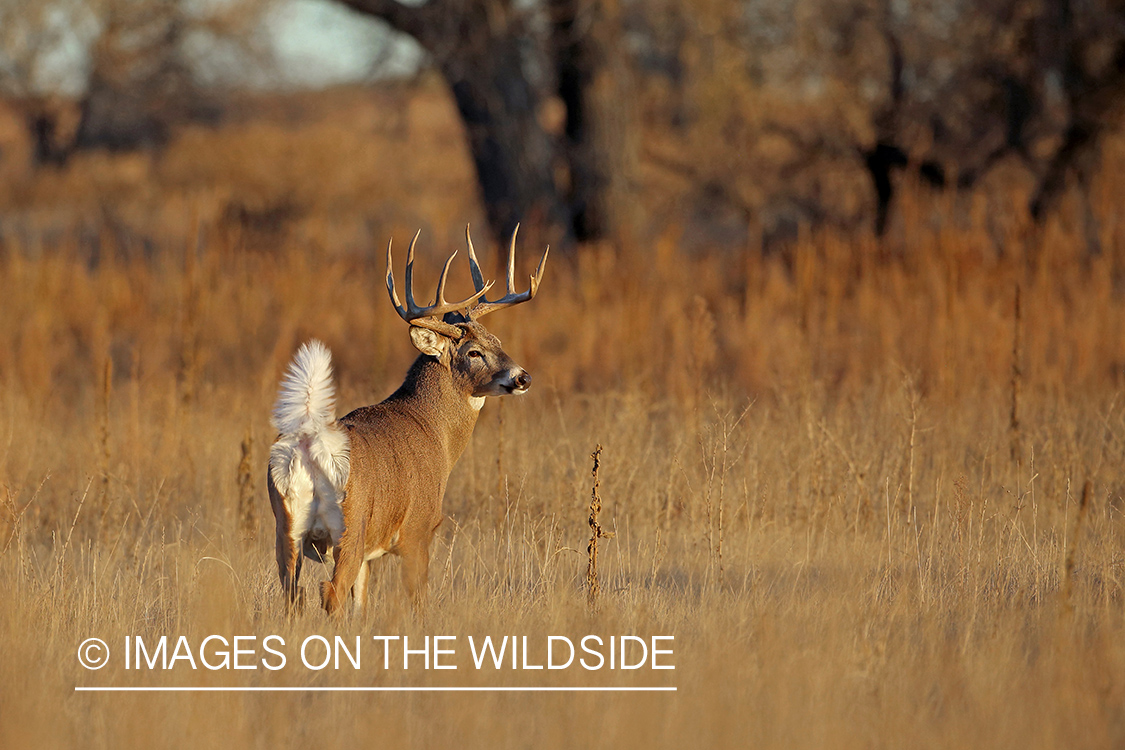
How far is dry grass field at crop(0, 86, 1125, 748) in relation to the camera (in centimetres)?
374

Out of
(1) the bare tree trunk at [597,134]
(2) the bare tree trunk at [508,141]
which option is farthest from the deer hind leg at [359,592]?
(1) the bare tree trunk at [597,134]

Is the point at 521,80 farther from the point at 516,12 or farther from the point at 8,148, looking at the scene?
the point at 8,148

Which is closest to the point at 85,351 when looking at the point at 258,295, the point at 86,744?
the point at 258,295

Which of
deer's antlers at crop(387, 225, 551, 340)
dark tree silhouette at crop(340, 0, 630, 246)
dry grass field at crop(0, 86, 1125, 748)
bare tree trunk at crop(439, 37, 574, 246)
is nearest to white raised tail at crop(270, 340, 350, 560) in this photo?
dry grass field at crop(0, 86, 1125, 748)

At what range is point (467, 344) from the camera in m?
5.25

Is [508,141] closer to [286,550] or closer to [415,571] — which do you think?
[415,571]

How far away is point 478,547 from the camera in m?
5.87

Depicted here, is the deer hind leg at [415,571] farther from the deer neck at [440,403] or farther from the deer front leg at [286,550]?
the deer neck at [440,403]

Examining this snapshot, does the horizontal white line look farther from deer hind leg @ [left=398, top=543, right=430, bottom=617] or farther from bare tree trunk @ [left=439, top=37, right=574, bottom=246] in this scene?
bare tree trunk @ [left=439, top=37, right=574, bottom=246]

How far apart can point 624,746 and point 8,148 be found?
24.4m

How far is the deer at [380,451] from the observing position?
→ 4223mm

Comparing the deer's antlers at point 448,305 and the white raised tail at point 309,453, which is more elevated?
the deer's antlers at point 448,305

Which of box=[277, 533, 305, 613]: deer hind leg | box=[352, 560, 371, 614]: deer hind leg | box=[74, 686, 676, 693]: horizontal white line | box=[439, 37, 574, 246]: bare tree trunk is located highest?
box=[439, 37, 574, 246]: bare tree trunk

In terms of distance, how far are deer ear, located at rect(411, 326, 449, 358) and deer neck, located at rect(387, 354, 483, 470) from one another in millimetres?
76
